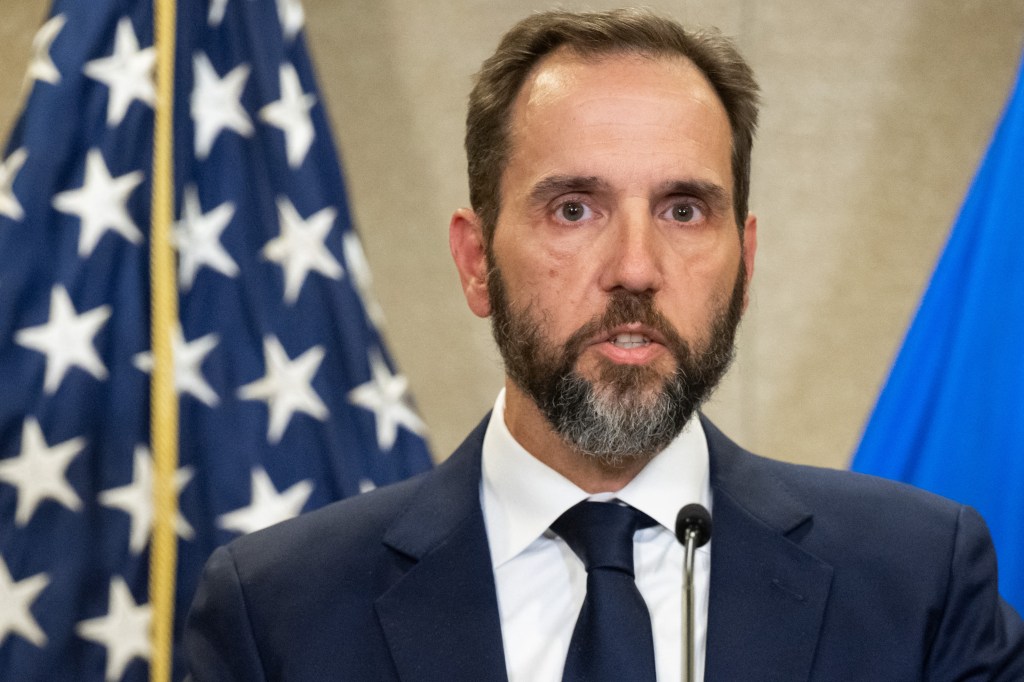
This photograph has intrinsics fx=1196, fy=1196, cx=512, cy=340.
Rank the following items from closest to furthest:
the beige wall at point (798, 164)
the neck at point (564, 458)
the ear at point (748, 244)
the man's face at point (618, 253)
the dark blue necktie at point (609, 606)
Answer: the dark blue necktie at point (609, 606) < the man's face at point (618, 253) < the neck at point (564, 458) < the ear at point (748, 244) < the beige wall at point (798, 164)

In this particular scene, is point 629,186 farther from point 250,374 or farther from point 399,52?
point 399,52

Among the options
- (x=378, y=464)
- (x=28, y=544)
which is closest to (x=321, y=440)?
(x=378, y=464)

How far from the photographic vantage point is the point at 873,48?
3.24 m

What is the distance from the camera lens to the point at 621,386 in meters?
1.76

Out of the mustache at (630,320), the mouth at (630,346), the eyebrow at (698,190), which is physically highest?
the eyebrow at (698,190)

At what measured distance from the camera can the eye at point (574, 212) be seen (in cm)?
183

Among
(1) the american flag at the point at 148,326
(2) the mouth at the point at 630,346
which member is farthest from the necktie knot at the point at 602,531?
(1) the american flag at the point at 148,326

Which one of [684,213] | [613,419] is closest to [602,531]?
[613,419]

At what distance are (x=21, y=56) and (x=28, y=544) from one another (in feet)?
4.72

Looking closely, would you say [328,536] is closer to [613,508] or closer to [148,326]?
[613,508]

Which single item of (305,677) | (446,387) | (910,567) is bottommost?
(446,387)

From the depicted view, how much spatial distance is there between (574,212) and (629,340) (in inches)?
8.9

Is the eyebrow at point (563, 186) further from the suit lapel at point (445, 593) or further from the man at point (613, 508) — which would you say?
the suit lapel at point (445, 593)

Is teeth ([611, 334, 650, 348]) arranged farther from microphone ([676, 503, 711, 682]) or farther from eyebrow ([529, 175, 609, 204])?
microphone ([676, 503, 711, 682])
